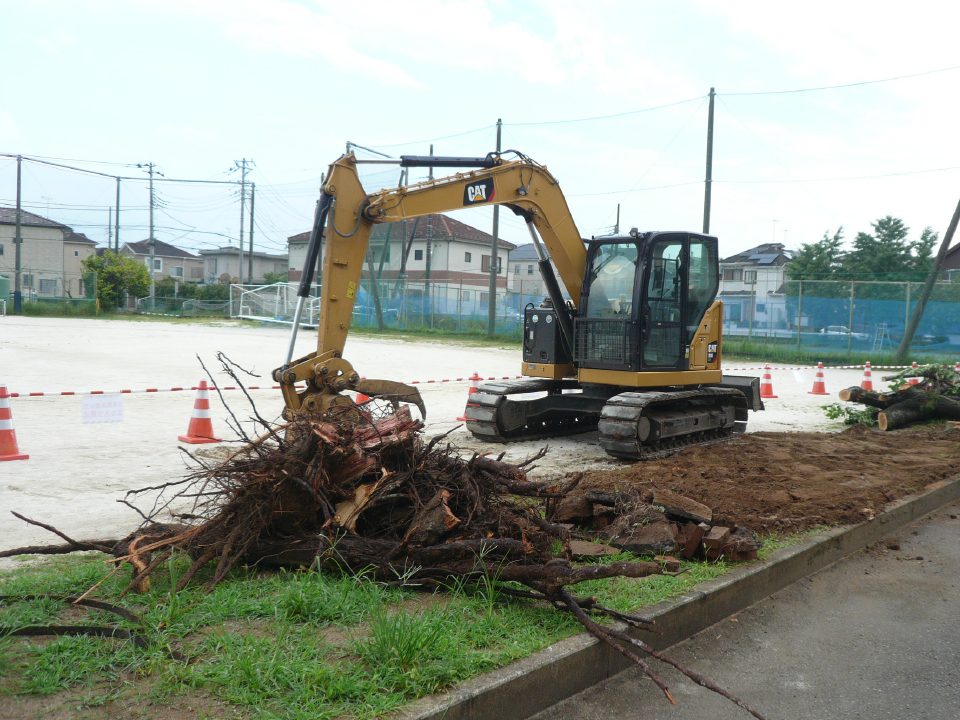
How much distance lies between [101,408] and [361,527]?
722 centimetres

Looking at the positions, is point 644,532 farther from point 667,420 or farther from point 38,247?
point 38,247

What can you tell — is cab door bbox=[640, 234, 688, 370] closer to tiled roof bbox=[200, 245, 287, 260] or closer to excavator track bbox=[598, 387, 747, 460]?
excavator track bbox=[598, 387, 747, 460]

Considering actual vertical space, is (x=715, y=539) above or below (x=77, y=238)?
below

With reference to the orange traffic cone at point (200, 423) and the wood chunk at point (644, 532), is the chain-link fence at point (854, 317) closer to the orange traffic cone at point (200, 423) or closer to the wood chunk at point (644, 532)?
the orange traffic cone at point (200, 423)

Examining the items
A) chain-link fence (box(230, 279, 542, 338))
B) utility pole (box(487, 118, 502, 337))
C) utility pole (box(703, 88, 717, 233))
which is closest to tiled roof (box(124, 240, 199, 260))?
chain-link fence (box(230, 279, 542, 338))

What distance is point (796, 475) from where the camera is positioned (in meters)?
8.65

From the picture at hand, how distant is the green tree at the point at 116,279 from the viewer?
58.9 m

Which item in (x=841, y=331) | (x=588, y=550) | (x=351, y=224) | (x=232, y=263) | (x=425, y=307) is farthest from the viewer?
(x=232, y=263)

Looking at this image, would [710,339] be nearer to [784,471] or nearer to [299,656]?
[784,471]

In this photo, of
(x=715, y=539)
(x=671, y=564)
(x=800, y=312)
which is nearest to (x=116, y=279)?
(x=800, y=312)

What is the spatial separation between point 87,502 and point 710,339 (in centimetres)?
806

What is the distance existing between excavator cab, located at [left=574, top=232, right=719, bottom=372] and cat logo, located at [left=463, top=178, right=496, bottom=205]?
5.86ft

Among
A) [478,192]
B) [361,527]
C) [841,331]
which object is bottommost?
[361,527]

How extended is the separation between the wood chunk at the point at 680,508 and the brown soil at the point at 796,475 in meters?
0.15
